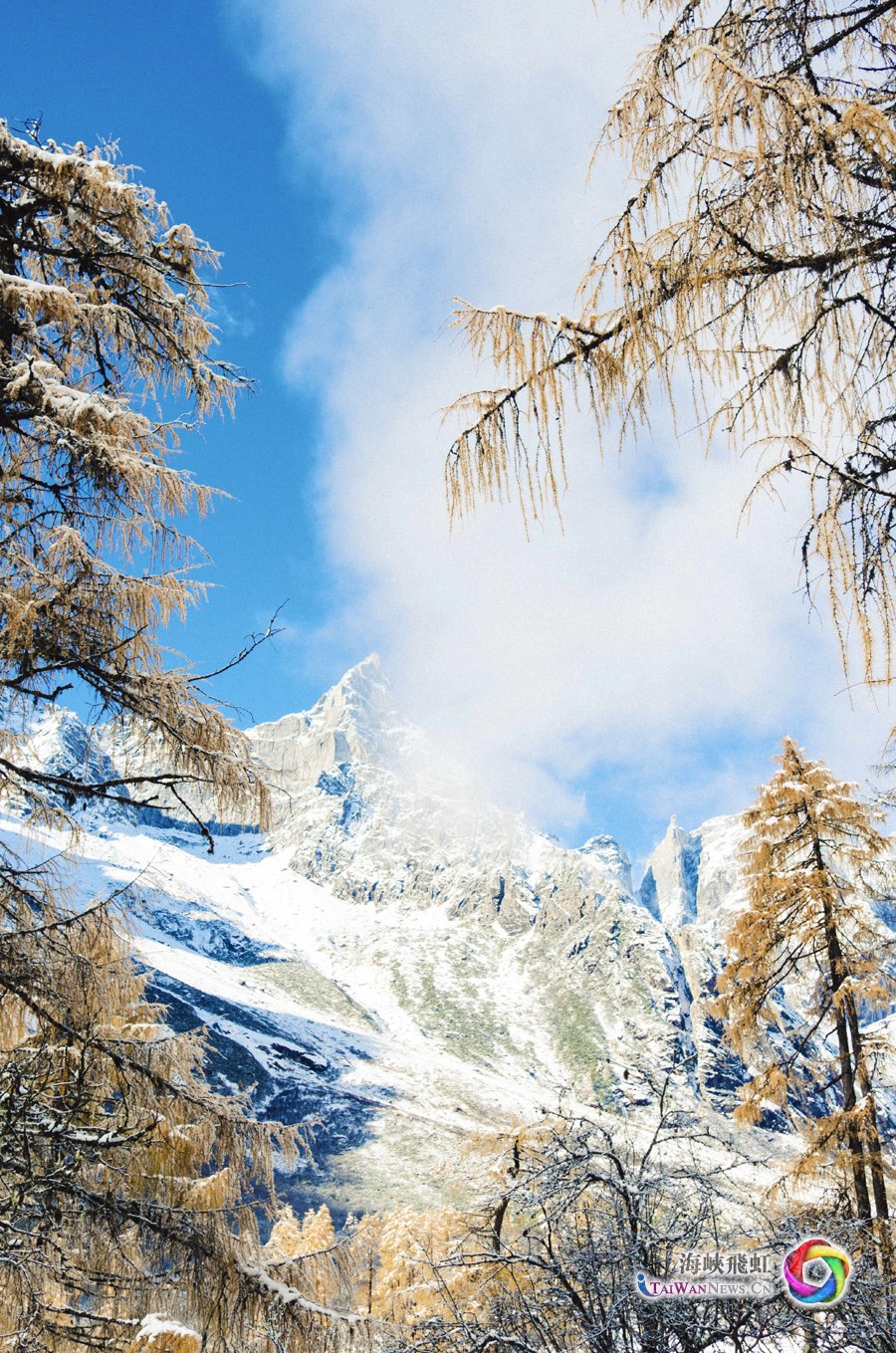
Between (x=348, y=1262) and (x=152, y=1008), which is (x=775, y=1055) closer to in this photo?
(x=348, y=1262)

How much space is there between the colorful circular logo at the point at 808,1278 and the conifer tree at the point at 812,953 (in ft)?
18.9

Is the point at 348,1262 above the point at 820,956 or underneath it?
underneath

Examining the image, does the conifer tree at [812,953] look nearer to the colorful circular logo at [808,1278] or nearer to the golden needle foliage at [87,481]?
the colorful circular logo at [808,1278]

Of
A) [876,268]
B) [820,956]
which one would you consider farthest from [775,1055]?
[876,268]

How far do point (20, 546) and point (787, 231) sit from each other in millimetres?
3996

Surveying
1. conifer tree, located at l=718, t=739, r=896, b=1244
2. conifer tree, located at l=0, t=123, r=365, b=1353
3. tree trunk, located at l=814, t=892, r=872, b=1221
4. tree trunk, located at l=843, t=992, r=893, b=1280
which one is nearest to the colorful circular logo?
conifer tree, located at l=0, t=123, r=365, b=1353

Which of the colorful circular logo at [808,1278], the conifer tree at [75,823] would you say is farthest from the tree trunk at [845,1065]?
the conifer tree at [75,823]

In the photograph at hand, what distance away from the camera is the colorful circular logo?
3.61 meters

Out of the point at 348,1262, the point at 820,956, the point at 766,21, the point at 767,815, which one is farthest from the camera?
the point at 767,815

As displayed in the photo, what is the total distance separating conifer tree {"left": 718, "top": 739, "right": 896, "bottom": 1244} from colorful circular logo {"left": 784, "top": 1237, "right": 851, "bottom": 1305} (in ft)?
18.9

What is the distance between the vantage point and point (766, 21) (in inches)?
97.7

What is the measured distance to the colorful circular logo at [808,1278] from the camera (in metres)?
3.61

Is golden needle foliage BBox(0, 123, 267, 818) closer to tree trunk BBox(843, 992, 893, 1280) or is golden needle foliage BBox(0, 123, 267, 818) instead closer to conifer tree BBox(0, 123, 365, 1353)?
conifer tree BBox(0, 123, 365, 1353)

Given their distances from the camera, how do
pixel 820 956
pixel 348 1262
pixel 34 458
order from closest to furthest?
pixel 34 458
pixel 348 1262
pixel 820 956
